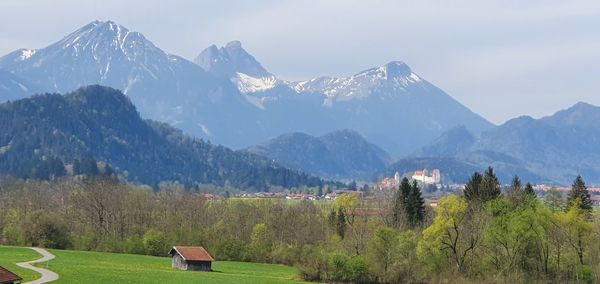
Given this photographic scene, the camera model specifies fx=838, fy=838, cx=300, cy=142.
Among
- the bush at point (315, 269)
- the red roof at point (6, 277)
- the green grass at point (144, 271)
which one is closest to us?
the red roof at point (6, 277)

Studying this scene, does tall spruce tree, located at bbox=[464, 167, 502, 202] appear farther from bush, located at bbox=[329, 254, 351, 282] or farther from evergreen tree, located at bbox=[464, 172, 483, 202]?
bush, located at bbox=[329, 254, 351, 282]

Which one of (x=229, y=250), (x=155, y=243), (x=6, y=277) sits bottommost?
(x=229, y=250)

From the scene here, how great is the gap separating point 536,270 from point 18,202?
107m

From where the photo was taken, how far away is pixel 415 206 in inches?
4788

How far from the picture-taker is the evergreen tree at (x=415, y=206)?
12088 centimetres

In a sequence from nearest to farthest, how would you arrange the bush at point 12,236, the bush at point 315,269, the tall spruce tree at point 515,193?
the bush at point 315,269, the tall spruce tree at point 515,193, the bush at point 12,236

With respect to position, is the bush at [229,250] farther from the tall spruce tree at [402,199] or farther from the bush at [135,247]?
the tall spruce tree at [402,199]

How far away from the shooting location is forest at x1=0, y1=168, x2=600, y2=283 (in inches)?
3794

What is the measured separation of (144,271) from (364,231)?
3140 centimetres

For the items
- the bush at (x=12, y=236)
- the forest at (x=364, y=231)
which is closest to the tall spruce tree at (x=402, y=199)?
the forest at (x=364, y=231)

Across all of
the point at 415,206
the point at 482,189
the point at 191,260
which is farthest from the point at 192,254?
the point at 482,189

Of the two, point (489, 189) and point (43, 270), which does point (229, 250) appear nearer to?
point (489, 189)

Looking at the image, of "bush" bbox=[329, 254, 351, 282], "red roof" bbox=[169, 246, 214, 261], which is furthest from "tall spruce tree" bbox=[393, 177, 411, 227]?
"red roof" bbox=[169, 246, 214, 261]

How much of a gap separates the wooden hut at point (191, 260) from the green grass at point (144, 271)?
155 cm
